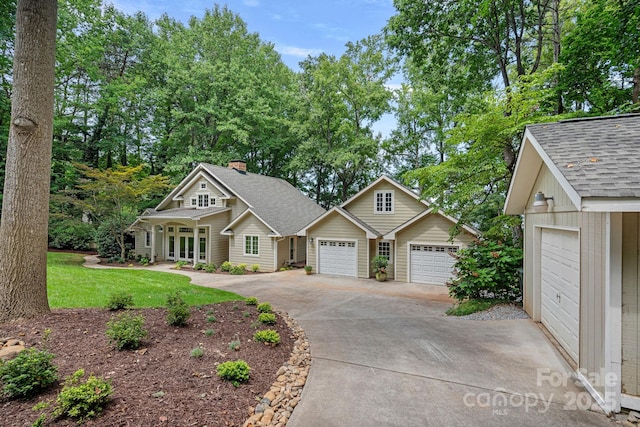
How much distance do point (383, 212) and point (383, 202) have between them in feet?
1.74

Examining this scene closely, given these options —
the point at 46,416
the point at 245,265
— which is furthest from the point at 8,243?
the point at 245,265

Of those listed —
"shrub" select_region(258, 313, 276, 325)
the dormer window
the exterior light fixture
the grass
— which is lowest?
the grass

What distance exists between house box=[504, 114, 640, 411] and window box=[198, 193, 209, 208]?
56.8 feet

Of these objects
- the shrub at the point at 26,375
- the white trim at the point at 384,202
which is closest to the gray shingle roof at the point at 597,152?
the shrub at the point at 26,375

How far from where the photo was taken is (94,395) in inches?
112

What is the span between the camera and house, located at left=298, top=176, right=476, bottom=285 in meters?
12.9

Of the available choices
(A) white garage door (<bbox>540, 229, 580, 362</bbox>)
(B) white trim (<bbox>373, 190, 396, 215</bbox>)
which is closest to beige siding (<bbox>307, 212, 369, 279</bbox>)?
(B) white trim (<bbox>373, 190, 396, 215</bbox>)

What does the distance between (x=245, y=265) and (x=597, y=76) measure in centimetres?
1750

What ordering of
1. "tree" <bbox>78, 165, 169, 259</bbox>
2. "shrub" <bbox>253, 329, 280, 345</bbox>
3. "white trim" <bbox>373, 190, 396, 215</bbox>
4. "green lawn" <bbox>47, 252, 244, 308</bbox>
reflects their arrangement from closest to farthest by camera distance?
1. "shrub" <bbox>253, 329, 280, 345</bbox>
2. "green lawn" <bbox>47, 252, 244, 308</bbox>
3. "white trim" <bbox>373, 190, 396, 215</bbox>
4. "tree" <bbox>78, 165, 169, 259</bbox>

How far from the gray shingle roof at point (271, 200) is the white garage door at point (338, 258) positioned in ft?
7.97

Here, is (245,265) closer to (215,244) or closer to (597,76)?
(215,244)

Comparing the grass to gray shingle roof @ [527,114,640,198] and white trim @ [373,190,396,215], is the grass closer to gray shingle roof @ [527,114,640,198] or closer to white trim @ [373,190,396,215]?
gray shingle roof @ [527,114,640,198]

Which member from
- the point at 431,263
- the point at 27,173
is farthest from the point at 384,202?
the point at 27,173

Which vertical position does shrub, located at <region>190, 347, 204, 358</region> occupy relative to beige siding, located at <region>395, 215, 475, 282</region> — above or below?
below
